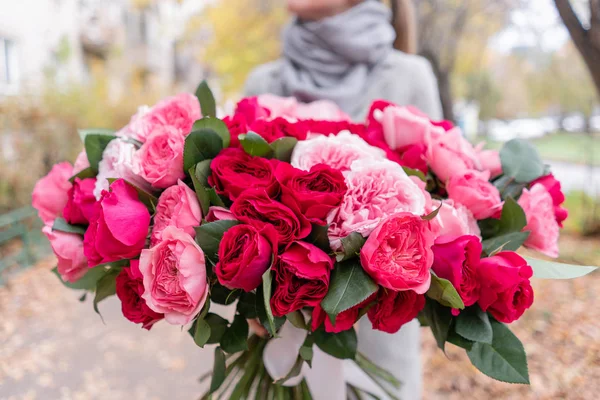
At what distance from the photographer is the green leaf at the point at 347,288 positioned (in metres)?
0.65

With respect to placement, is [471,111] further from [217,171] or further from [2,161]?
[217,171]

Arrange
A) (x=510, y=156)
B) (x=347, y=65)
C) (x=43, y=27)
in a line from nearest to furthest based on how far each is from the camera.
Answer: (x=510, y=156), (x=347, y=65), (x=43, y=27)

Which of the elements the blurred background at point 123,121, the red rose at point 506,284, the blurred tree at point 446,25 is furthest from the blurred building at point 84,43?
the red rose at point 506,284

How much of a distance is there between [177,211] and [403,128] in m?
0.50

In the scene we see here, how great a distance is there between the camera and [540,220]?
827 mm

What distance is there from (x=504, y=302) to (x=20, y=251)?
17.9 ft

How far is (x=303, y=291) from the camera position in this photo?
662mm

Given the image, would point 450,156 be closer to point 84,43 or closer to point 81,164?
point 81,164

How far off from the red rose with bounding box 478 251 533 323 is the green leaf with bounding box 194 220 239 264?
42 cm

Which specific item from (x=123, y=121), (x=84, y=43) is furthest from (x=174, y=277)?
(x=84, y=43)

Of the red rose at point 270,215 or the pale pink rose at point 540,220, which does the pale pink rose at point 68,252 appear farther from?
the pale pink rose at point 540,220

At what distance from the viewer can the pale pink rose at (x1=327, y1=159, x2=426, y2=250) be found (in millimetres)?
684

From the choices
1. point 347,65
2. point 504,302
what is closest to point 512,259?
point 504,302

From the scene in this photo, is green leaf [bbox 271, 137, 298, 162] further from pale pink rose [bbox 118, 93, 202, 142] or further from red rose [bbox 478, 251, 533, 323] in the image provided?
red rose [bbox 478, 251, 533, 323]
